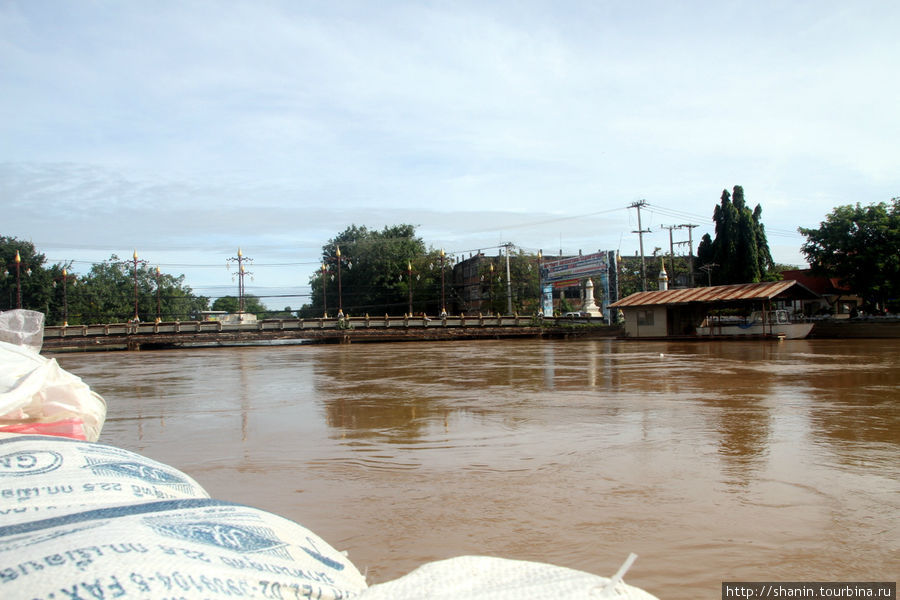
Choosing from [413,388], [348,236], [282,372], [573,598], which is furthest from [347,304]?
[573,598]

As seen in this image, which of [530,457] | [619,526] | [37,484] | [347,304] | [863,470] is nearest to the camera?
[37,484]

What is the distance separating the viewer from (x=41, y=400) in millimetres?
3250

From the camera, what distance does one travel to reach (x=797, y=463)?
444 centimetres

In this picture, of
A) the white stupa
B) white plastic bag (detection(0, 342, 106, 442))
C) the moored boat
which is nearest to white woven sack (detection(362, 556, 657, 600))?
white plastic bag (detection(0, 342, 106, 442))

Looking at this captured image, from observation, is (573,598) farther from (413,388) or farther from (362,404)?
(413,388)

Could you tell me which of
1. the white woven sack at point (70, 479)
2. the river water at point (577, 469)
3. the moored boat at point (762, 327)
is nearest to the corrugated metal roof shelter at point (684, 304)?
the moored boat at point (762, 327)

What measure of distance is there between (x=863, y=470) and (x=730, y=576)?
221 centimetres

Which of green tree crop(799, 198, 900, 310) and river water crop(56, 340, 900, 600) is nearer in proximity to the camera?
river water crop(56, 340, 900, 600)

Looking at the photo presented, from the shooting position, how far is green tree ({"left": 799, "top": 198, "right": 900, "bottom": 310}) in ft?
90.6

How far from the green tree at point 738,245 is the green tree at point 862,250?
507 cm

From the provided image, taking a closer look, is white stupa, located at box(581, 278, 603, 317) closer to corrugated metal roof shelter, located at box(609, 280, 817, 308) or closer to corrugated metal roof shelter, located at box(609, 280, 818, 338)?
corrugated metal roof shelter, located at box(609, 280, 818, 338)

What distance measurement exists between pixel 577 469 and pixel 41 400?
325 centimetres

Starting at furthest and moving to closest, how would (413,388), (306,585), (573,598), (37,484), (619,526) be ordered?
(413,388) < (619,526) < (37,484) < (306,585) < (573,598)

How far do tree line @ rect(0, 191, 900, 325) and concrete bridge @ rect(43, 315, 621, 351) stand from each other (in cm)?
187
